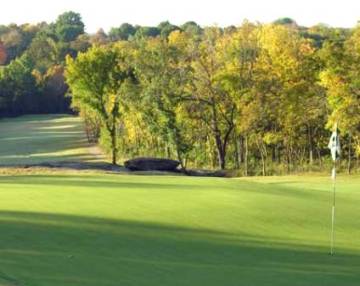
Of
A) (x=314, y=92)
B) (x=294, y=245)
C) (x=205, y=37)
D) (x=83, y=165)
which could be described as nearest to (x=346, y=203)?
(x=294, y=245)

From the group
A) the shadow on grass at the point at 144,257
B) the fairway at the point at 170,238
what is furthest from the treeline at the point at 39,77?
the shadow on grass at the point at 144,257

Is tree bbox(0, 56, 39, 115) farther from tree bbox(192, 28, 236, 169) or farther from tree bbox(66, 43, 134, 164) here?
tree bbox(192, 28, 236, 169)

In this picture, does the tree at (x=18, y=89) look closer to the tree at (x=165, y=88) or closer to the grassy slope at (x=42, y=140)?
the grassy slope at (x=42, y=140)

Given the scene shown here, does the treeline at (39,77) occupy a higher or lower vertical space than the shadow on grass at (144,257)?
lower

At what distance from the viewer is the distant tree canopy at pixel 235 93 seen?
5356cm

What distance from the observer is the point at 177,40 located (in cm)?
6169

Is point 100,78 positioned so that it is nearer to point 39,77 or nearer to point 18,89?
point 18,89

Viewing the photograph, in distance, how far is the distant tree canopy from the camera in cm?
5356

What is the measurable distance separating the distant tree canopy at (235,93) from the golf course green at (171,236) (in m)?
27.0

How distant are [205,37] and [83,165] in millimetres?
20466

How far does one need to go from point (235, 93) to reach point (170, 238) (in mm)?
40653

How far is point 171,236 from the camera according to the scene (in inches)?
637

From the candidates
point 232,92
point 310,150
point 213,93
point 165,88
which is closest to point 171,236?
point 232,92

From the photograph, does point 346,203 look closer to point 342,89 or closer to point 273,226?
point 273,226
